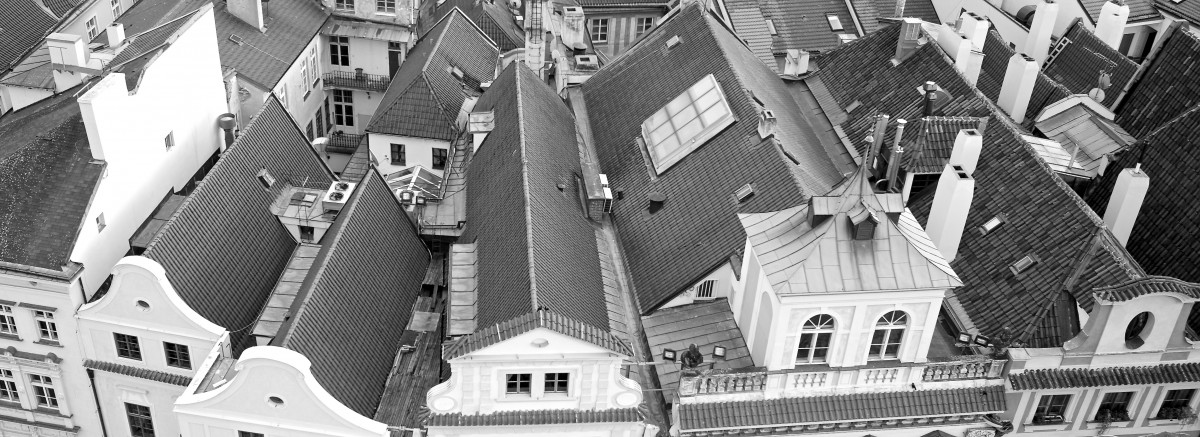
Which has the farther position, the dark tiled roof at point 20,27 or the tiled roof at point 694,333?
the dark tiled roof at point 20,27

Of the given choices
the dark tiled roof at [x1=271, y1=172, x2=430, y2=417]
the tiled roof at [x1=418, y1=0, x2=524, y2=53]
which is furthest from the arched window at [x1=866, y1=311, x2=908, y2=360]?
the tiled roof at [x1=418, y1=0, x2=524, y2=53]

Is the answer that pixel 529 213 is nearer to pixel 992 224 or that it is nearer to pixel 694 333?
pixel 694 333

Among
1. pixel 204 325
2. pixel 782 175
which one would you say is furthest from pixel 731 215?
pixel 204 325

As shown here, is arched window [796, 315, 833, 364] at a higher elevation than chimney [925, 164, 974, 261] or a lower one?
lower

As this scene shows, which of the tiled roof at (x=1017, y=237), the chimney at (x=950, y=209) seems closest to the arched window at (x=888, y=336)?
the tiled roof at (x=1017, y=237)

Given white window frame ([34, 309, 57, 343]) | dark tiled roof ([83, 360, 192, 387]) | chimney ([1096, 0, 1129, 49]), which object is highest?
chimney ([1096, 0, 1129, 49])

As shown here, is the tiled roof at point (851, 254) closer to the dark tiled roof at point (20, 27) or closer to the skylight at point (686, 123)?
the skylight at point (686, 123)

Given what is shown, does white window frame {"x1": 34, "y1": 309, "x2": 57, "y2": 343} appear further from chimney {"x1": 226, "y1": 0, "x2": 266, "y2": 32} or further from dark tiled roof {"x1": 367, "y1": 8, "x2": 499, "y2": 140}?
chimney {"x1": 226, "y1": 0, "x2": 266, "y2": 32}
